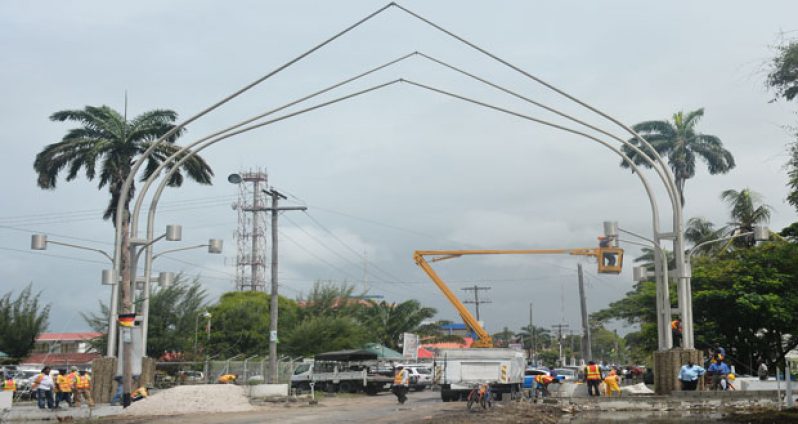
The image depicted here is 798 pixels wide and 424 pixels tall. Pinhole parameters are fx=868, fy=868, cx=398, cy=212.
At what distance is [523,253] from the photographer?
4688 cm

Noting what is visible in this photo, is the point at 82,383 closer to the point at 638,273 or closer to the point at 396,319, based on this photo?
the point at 638,273

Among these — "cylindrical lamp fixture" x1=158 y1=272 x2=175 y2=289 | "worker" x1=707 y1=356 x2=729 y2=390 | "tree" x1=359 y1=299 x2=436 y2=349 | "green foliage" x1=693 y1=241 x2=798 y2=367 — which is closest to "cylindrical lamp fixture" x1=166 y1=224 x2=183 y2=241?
"cylindrical lamp fixture" x1=158 y1=272 x2=175 y2=289

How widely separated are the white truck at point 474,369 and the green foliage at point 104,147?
1495 cm

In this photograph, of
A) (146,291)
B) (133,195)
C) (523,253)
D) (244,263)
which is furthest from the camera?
(244,263)

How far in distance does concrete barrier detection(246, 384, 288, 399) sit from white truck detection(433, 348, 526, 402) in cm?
619

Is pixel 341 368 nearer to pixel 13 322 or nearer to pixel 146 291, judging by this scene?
pixel 146 291

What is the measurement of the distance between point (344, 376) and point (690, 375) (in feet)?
60.9

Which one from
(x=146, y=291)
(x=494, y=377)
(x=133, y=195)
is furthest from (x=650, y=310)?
(x=146, y=291)

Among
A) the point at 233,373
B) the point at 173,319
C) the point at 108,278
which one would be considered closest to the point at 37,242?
the point at 108,278

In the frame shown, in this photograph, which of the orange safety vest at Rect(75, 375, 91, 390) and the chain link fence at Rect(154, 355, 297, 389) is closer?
the orange safety vest at Rect(75, 375, 91, 390)

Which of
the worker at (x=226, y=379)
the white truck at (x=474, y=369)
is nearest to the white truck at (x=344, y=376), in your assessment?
the worker at (x=226, y=379)

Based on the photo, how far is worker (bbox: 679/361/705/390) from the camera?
23.6m

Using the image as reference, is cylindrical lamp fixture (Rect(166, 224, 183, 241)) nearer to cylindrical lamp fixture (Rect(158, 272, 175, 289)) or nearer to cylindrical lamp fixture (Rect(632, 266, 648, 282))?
cylindrical lamp fixture (Rect(158, 272, 175, 289))

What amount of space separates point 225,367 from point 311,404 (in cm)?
862
